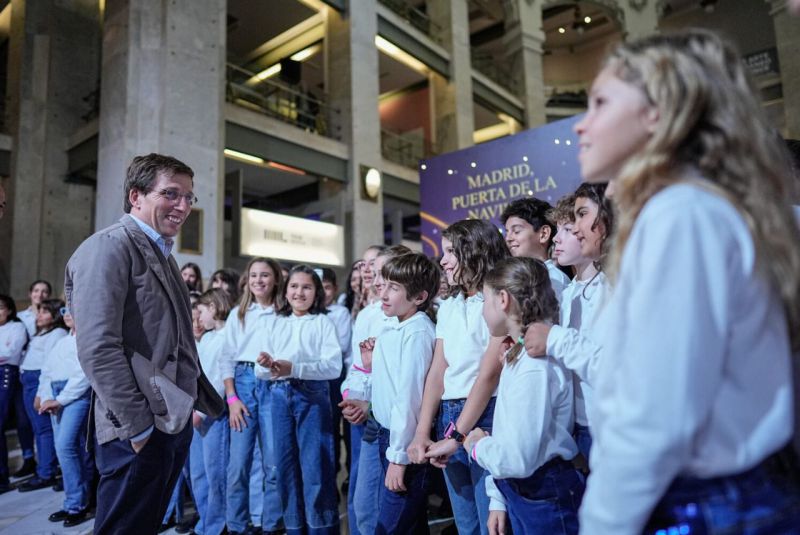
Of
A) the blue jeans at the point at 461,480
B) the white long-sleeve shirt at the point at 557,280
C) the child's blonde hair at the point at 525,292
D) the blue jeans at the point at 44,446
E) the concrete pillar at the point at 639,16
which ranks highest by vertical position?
the concrete pillar at the point at 639,16

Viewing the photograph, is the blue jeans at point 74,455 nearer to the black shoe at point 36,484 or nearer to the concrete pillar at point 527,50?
the black shoe at point 36,484

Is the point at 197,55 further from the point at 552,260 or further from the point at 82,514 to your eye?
the point at 552,260

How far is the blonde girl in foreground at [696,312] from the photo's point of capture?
0.81 m

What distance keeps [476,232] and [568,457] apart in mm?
1102

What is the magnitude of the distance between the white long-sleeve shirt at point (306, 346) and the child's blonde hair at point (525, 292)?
5.99 feet

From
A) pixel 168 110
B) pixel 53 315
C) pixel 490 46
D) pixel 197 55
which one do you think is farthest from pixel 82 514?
pixel 490 46

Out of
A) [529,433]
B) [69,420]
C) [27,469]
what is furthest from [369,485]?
[27,469]

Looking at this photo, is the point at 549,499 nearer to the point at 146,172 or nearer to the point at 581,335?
the point at 581,335

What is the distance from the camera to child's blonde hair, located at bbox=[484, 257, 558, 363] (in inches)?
70.7

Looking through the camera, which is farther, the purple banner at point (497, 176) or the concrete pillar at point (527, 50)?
the concrete pillar at point (527, 50)

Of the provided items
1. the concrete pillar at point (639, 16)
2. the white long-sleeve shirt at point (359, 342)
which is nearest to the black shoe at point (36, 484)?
the white long-sleeve shirt at point (359, 342)

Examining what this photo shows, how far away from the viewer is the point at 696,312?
2.62 ft

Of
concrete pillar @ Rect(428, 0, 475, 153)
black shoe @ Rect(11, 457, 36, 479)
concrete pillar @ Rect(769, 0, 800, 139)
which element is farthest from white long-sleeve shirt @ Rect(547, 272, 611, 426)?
concrete pillar @ Rect(769, 0, 800, 139)

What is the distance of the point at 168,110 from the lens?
758 cm
